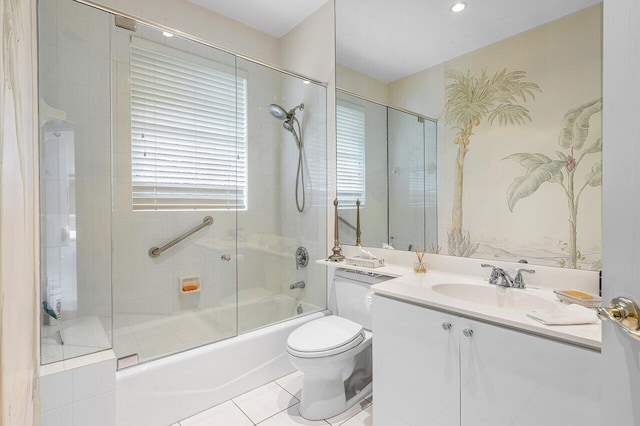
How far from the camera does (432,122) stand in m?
1.72

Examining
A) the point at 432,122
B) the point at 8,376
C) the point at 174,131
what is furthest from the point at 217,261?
the point at 8,376

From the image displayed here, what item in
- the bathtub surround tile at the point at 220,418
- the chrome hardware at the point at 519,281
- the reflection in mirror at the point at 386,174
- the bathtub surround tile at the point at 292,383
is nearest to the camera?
the chrome hardware at the point at 519,281

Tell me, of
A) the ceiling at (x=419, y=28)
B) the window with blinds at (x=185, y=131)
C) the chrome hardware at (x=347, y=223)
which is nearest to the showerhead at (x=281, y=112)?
the window with blinds at (x=185, y=131)

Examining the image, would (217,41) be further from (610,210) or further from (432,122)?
(610,210)

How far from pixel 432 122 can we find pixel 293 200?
1.27m

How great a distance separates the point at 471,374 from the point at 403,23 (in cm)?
190

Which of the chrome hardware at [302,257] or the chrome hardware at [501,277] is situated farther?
the chrome hardware at [302,257]

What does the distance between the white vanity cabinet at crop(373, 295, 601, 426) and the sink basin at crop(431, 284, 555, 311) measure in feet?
0.85

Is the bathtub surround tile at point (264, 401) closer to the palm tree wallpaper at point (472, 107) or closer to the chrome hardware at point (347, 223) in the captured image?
the chrome hardware at point (347, 223)

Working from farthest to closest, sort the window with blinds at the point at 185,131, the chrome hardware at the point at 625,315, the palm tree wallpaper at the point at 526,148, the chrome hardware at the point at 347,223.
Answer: the chrome hardware at the point at 347,223 → the window with blinds at the point at 185,131 → the palm tree wallpaper at the point at 526,148 → the chrome hardware at the point at 625,315

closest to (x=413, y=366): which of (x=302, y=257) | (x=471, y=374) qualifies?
(x=471, y=374)

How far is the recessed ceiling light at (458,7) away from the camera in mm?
1556

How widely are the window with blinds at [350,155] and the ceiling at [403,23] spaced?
31 centimetres

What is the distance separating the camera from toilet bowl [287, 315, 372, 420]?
1559 mm
